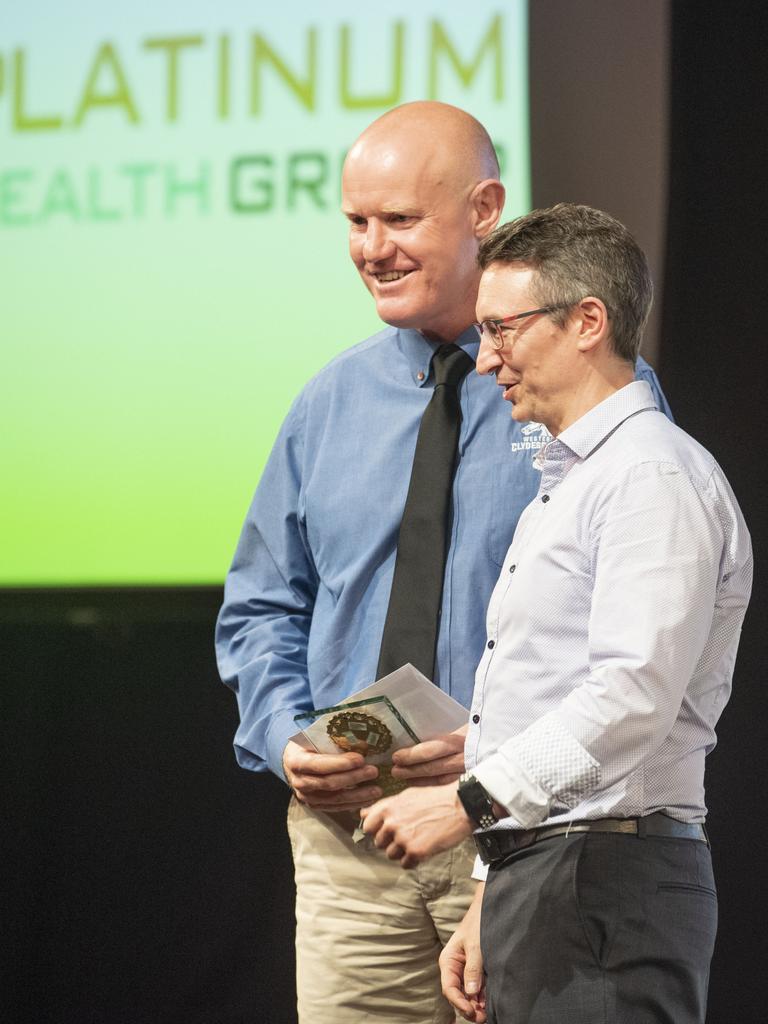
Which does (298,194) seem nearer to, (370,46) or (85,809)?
(370,46)

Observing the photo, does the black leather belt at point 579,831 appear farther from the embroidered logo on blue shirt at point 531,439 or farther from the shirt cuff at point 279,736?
the embroidered logo on blue shirt at point 531,439

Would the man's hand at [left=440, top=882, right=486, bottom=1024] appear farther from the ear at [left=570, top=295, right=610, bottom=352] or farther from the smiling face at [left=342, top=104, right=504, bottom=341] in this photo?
the smiling face at [left=342, top=104, right=504, bottom=341]

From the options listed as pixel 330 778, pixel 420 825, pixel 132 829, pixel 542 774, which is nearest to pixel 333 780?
pixel 330 778

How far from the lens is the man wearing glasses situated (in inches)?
51.5

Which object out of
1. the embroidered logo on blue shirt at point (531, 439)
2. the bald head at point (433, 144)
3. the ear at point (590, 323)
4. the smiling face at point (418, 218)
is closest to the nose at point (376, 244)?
the smiling face at point (418, 218)

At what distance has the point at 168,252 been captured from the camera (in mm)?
2930

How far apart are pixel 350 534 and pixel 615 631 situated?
2.50 feet

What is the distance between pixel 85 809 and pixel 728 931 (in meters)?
1.47

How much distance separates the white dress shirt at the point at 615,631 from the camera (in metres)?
1.30

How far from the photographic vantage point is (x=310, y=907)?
1971 millimetres

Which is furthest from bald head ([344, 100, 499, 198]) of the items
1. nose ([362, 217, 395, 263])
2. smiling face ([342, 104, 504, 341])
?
nose ([362, 217, 395, 263])

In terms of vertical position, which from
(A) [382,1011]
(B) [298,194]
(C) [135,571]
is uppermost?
(B) [298,194]

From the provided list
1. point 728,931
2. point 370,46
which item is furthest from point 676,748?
point 370,46

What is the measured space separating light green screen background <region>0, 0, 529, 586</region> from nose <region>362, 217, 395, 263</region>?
760mm
